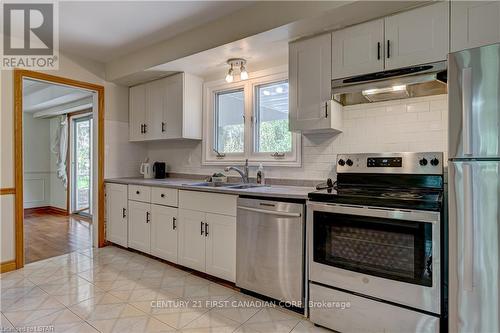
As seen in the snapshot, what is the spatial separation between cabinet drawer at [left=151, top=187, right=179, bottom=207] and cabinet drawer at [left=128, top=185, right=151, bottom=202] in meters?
0.09

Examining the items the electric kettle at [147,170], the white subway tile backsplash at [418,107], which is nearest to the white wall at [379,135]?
the white subway tile backsplash at [418,107]

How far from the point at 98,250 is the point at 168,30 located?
2805 millimetres

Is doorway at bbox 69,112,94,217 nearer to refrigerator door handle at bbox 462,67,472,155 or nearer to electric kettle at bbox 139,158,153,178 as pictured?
electric kettle at bbox 139,158,153,178

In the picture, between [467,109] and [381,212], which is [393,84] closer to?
[467,109]

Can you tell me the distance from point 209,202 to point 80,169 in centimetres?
460

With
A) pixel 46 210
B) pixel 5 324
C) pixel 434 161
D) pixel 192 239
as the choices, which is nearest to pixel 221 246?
pixel 192 239

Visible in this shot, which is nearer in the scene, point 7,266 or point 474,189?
point 474,189

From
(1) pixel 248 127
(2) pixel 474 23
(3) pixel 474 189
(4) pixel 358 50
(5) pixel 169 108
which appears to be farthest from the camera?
(5) pixel 169 108

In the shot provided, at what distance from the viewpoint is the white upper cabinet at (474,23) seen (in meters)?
1.67

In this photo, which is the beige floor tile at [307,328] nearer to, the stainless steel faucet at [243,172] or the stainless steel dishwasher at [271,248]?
the stainless steel dishwasher at [271,248]

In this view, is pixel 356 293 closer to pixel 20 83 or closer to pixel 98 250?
pixel 98 250

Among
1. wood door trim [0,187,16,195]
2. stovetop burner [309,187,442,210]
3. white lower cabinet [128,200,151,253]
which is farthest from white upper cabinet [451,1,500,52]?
wood door trim [0,187,16,195]

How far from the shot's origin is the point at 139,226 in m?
3.39

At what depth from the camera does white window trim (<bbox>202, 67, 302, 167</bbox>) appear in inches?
115
